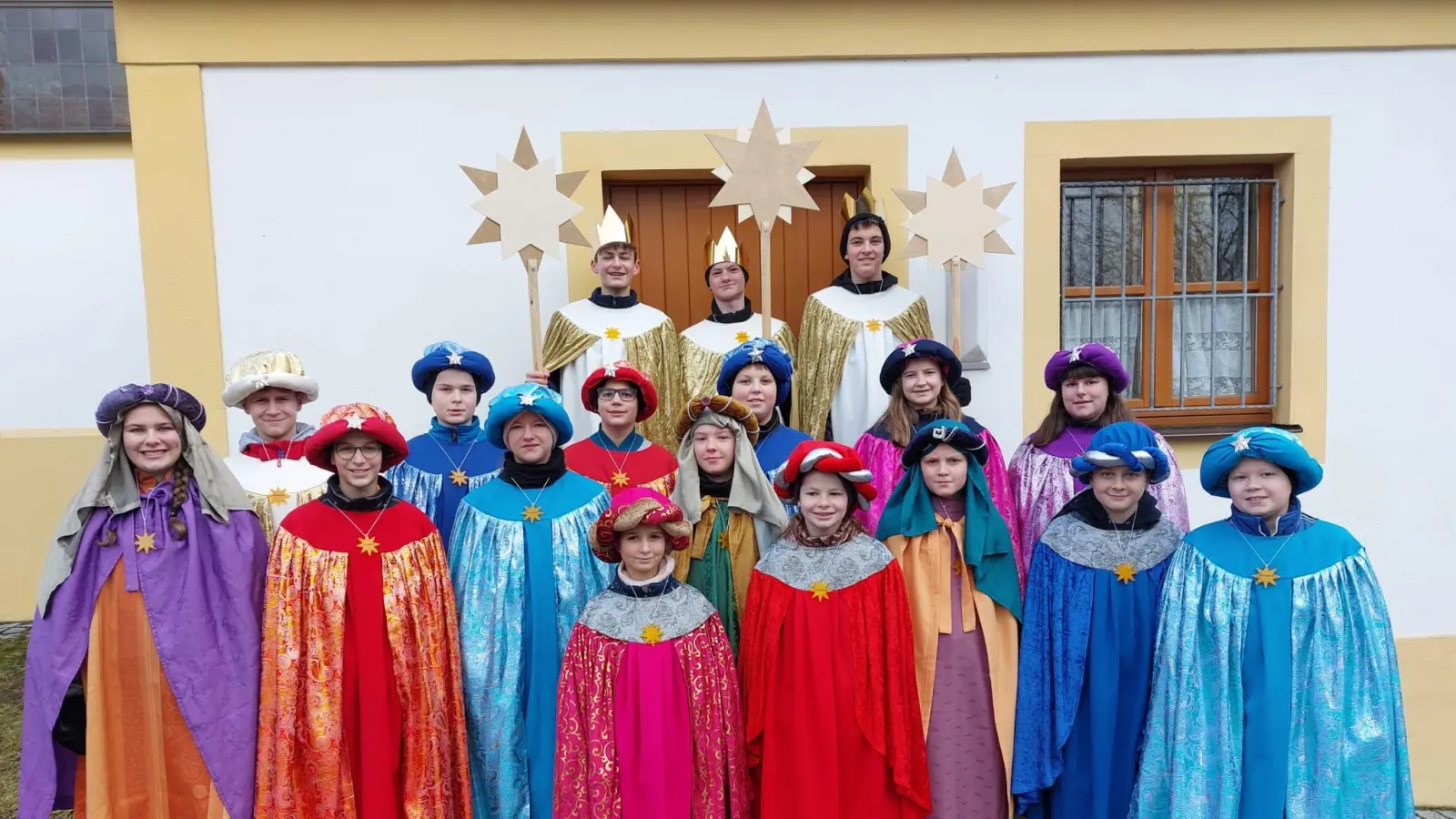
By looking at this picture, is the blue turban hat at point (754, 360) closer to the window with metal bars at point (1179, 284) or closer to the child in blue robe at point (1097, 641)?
the child in blue robe at point (1097, 641)

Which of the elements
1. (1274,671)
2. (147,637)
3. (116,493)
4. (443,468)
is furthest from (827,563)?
(116,493)

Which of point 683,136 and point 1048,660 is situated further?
point 683,136

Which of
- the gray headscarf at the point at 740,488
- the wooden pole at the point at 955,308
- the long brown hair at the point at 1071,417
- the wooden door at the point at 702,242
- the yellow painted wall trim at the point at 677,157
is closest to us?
the gray headscarf at the point at 740,488

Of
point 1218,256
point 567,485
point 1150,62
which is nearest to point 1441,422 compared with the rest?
point 1218,256

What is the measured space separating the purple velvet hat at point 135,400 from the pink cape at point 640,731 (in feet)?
5.17

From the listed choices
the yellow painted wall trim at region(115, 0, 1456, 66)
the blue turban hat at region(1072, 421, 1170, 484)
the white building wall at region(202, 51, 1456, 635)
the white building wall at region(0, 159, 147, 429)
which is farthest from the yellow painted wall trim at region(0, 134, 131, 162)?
the blue turban hat at region(1072, 421, 1170, 484)

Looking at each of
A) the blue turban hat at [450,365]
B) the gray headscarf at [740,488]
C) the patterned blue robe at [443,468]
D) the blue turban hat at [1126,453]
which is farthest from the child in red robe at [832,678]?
the blue turban hat at [450,365]

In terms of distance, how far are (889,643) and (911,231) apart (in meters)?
2.22

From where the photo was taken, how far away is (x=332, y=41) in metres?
4.62

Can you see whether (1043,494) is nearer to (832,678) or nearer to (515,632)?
(832,678)

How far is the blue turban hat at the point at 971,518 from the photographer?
10.00 feet

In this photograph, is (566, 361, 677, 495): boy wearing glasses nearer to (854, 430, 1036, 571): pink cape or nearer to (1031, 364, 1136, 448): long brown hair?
(854, 430, 1036, 571): pink cape

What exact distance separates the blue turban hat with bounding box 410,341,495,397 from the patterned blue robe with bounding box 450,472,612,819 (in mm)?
776

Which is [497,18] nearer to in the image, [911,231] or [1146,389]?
[911,231]
